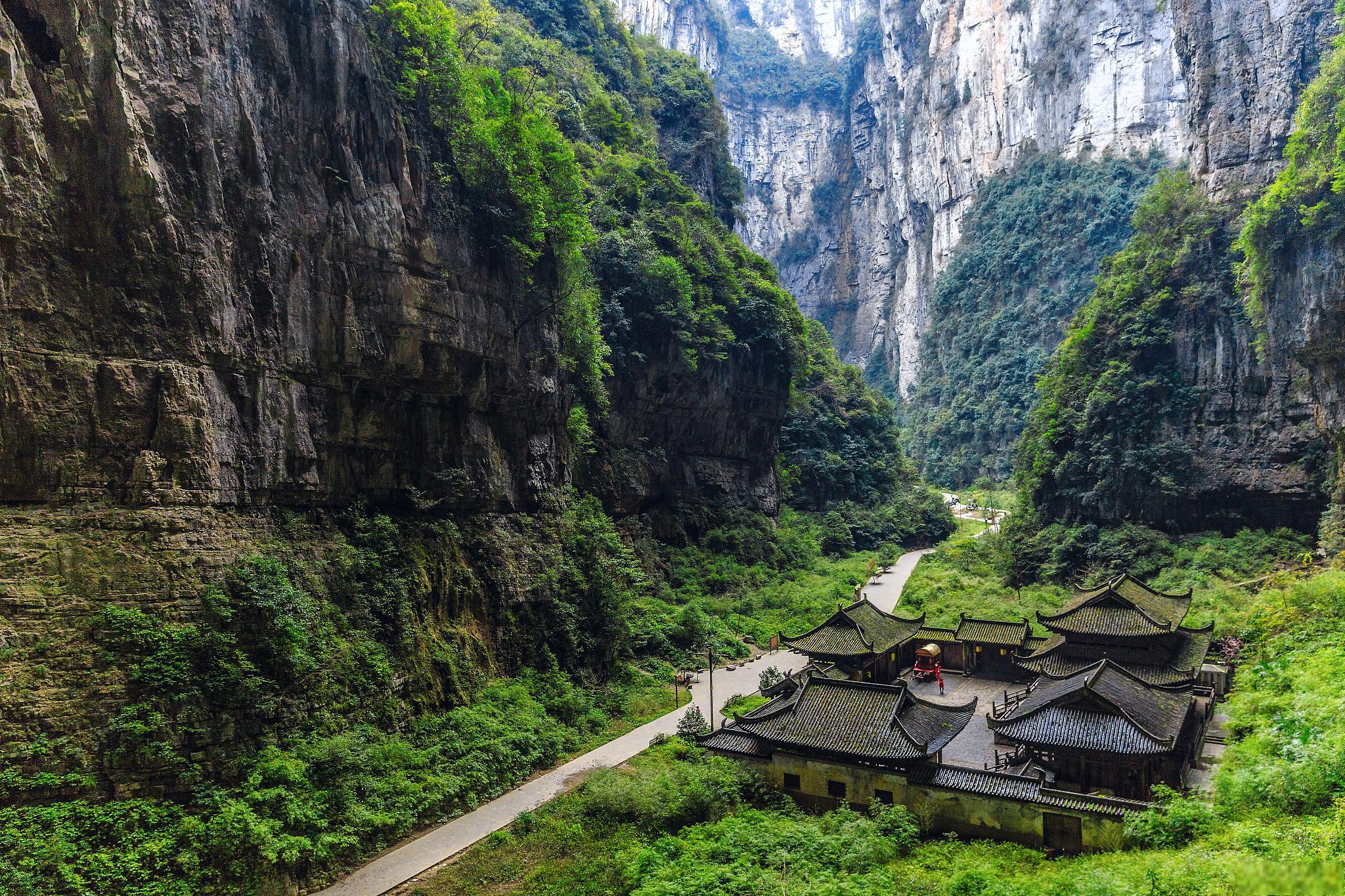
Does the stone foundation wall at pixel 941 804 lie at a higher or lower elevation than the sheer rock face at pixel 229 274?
lower

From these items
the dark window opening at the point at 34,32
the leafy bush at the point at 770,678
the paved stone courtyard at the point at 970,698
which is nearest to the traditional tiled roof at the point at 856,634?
the leafy bush at the point at 770,678

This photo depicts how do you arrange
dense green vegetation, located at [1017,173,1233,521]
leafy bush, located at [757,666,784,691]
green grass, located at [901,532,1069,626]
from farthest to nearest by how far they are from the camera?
1. dense green vegetation, located at [1017,173,1233,521]
2. green grass, located at [901,532,1069,626]
3. leafy bush, located at [757,666,784,691]

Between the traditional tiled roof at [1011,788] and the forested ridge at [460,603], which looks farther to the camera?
the traditional tiled roof at [1011,788]

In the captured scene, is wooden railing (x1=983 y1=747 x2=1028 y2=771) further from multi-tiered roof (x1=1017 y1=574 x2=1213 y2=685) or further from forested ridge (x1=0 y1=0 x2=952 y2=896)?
forested ridge (x1=0 y1=0 x2=952 y2=896)

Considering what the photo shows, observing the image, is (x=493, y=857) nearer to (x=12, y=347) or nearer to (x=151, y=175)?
(x=12, y=347)

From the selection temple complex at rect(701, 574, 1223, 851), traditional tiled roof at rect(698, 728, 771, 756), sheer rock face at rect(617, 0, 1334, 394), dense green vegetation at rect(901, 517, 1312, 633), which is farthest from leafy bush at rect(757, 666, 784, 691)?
sheer rock face at rect(617, 0, 1334, 394)

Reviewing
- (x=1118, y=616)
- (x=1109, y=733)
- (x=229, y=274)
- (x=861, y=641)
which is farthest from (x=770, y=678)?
(x=229, y=274)

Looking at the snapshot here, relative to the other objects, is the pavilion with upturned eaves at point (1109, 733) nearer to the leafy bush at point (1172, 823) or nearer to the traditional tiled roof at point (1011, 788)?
the traditional tiled roof at point (1011, 788)
